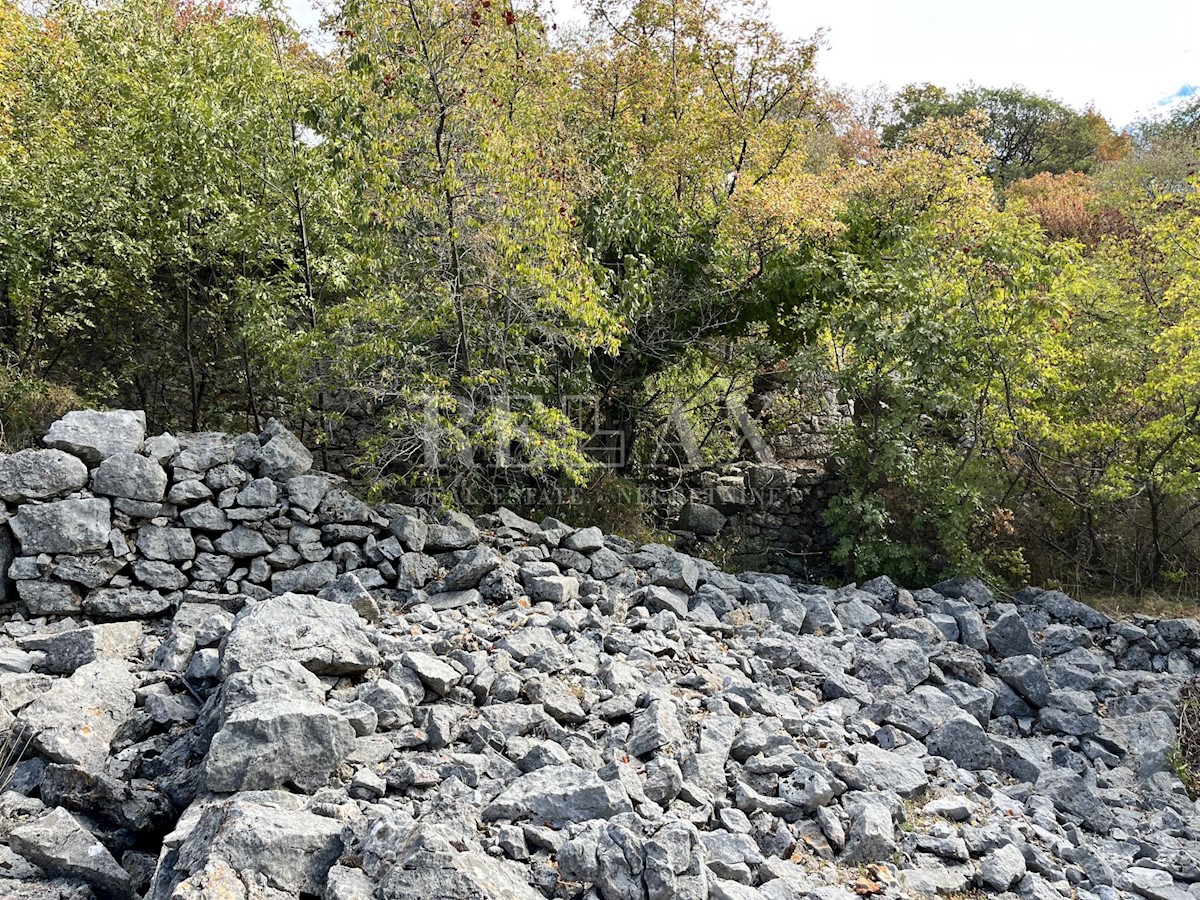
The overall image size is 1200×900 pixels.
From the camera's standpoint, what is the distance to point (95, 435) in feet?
19.8

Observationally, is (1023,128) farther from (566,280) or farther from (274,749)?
(274,749)

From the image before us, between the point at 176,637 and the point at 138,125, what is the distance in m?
5.26

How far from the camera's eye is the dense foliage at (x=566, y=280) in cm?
670

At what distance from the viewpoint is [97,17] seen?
896 cm

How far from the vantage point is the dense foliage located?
6699 mm

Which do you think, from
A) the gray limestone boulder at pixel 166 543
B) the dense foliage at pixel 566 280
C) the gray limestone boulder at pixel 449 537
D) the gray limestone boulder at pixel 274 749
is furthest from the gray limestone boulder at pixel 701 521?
the gray limestone boulder at pixel 274 749

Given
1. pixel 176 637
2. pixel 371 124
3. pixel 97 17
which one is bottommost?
pixel 176 637

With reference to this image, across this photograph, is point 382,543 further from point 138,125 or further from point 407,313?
point 138,125

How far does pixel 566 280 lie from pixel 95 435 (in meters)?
3.58

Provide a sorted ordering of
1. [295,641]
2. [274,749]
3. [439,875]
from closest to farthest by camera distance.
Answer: [439,875] → [274,749] → [295,641]

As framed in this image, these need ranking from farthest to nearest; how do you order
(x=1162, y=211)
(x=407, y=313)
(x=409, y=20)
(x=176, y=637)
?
Result: (x=1162, y=211), (x=407, y=313), (x=409, y=20), (x=176, y=637)

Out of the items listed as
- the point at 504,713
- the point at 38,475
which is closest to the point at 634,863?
the point at 504,713

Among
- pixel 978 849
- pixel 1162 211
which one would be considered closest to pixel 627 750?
pixel 978 849

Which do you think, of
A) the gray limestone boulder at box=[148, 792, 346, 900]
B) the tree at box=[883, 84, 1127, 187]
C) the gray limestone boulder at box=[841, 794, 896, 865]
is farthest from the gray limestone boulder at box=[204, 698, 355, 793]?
the tree at box=[883, 84, 1127, 187]
